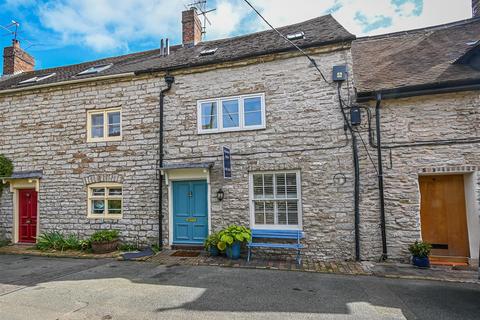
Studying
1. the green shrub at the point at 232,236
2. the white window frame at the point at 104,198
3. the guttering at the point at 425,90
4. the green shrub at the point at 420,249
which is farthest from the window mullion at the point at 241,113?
the green shrub at the point at 420,249

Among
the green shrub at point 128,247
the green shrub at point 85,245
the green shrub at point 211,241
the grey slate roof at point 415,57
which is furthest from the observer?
the green shrub at point 85,245

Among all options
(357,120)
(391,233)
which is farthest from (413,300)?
(357,120)

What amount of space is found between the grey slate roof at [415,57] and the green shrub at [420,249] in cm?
397

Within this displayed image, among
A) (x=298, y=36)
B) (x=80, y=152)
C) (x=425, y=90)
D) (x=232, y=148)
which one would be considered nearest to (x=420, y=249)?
(x=425, y=90)

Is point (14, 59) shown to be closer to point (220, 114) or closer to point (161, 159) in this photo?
point (161, 159)

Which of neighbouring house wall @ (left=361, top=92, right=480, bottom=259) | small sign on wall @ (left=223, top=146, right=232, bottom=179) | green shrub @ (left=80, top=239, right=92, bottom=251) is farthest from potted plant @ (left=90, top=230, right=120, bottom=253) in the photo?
neighbouring house wall @ (left=361, top=92, right=480, bottom=259)

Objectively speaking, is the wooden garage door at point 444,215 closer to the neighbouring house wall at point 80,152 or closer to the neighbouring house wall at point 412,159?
the neighbouring house wall at point 412,159

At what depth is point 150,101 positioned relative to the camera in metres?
8.96

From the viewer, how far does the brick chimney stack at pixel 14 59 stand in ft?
46.5

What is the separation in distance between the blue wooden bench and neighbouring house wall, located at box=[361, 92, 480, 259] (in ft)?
5.53

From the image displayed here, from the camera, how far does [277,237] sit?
7.39 meters

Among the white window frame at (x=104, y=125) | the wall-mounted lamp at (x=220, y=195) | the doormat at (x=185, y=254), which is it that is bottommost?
the doormat at (x=185, y=254)

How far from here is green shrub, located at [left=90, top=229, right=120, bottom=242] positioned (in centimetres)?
830

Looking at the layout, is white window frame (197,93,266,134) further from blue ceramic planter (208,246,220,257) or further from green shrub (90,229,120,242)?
green shrub (90,229,120,242)
